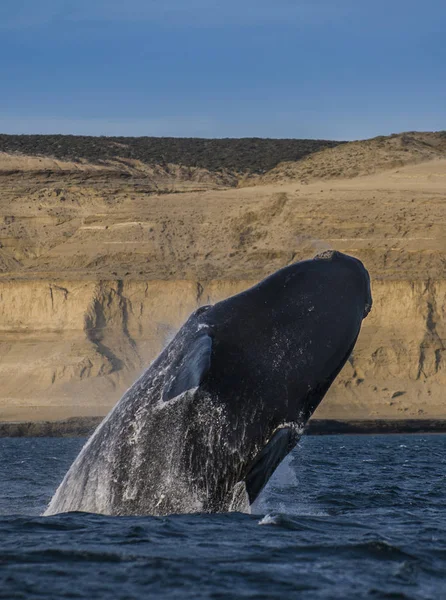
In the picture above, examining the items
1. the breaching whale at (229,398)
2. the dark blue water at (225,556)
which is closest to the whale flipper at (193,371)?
the breaching whale at (229,398)

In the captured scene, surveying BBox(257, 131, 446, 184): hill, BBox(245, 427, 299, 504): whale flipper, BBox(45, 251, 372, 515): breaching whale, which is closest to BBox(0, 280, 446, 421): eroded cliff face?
BBox(257, 131, 446, 184): hill

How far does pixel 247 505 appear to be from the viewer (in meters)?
7.04

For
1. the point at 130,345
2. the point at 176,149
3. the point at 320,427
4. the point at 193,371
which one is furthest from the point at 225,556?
the point at 176,149

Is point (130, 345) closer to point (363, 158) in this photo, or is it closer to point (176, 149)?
point (363, 158)

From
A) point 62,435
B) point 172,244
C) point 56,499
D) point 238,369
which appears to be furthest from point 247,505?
point 172,244

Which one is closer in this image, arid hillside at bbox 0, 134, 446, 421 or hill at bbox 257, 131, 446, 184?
arid hillside at bbox 0, 134, 446, 421

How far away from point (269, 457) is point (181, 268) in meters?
41.7

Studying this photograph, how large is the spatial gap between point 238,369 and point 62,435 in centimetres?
3409

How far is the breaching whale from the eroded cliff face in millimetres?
34692

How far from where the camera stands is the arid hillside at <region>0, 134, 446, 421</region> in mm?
43844

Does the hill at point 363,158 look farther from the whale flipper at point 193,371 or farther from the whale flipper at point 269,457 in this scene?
the whale flipper at point 193,371

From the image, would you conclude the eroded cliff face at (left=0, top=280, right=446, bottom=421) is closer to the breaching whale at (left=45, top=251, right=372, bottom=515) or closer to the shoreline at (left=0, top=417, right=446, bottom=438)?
the shoreline at (left=0, top=417, right=446, bottom=438)

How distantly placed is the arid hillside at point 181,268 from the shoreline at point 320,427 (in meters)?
1.05

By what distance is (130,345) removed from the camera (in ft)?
149
